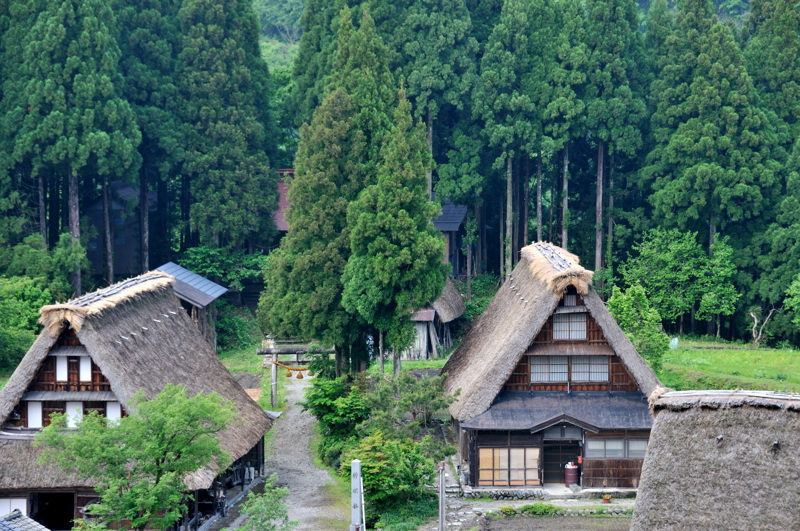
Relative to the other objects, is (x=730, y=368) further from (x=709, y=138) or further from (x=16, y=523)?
(x=16, y=523)

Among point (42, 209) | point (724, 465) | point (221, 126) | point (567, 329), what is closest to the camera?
point (724, 465)

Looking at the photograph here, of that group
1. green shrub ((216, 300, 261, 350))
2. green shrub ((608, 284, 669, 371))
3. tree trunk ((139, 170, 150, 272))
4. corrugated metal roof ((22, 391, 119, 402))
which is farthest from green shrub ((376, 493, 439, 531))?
tree trunk ((139, 170, 150, 272))

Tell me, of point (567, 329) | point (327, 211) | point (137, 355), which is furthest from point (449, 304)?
point (137, 355)

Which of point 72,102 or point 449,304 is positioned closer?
point 72,102

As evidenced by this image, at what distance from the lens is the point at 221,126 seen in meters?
61.4

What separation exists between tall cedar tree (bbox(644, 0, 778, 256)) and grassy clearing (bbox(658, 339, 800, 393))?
5674mm

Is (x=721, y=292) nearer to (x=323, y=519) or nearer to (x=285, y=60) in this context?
(x=323, y=519)

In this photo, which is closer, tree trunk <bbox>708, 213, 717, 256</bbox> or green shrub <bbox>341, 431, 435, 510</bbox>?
green shrub <bbox>341, 431, 435, 510</bbox>

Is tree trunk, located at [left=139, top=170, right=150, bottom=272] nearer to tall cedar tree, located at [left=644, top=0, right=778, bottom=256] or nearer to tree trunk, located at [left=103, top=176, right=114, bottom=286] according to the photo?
tree trunk, located at [left=103, top=176, right=114, bottom=286]

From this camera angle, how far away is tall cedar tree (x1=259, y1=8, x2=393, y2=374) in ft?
154

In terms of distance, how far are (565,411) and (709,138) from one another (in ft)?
72.2

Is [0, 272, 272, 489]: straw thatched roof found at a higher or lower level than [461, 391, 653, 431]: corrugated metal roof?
higher

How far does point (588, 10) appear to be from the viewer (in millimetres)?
61375

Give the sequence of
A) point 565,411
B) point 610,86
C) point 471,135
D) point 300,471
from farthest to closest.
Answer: point 471,135 → point 610,86 → point 300,471 → point 565,411
